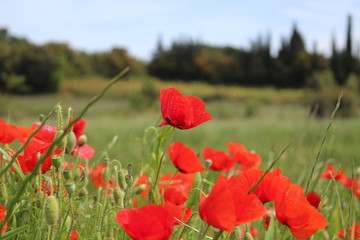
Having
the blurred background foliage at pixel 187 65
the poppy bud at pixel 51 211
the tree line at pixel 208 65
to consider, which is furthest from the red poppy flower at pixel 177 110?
the tree line at pixel 208 65

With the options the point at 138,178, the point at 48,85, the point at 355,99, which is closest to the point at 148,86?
the point at 355,99

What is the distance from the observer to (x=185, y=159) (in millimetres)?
753

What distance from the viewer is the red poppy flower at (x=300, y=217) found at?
1.66ft

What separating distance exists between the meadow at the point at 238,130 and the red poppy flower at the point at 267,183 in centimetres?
6

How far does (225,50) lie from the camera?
112 feet

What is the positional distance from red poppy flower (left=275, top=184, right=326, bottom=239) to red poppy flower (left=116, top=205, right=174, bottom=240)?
0.53ft

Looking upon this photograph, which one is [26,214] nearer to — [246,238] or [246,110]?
[246,238]

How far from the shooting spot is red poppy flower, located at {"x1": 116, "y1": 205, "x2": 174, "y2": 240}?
0.43 metres

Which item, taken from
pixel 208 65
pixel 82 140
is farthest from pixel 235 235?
pixel 208 65

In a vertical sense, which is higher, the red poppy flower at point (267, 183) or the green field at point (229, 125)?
the red poppy flower at point (267, 183)

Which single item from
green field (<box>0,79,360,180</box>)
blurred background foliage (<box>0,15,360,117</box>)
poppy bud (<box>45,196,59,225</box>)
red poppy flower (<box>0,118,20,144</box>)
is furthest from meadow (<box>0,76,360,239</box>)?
blurred background foliage (<box>0,15,360,117</box>)

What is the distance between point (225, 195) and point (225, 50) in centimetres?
3445

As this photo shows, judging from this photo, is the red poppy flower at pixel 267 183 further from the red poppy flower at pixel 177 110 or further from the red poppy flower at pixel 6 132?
the red poppy flower at pixel 6 132

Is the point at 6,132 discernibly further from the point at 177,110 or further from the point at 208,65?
the point at 208,65
